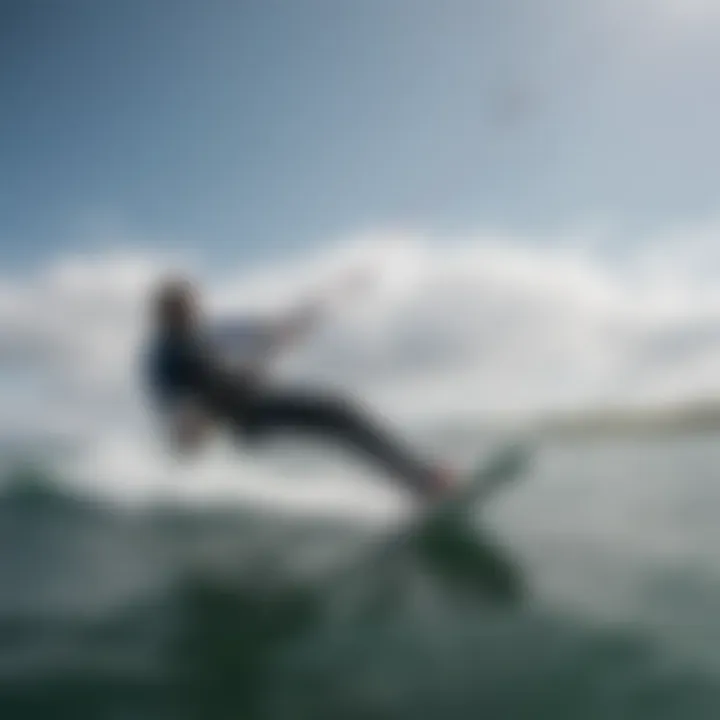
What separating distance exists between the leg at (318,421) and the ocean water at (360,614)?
98 centimetres

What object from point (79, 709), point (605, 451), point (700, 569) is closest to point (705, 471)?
point (605, 451)

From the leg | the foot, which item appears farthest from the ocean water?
the leg

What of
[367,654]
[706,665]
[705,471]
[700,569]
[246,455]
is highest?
[246,455]

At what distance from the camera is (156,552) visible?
6312 millimetres

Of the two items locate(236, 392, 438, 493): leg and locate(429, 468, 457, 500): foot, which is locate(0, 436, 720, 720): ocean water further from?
locate(236, 392, 438, 493): leg

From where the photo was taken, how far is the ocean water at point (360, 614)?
3918 mm

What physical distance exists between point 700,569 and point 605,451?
5.53m

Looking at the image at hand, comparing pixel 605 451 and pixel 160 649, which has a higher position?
pixel 605 451

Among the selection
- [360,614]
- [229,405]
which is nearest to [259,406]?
[229,405]

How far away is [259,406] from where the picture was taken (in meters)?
7.91

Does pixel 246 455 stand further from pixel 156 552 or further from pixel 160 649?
pixel 160 649

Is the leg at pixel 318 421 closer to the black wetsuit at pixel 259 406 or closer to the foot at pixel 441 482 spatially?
the black wetsuit at pixel 259 406

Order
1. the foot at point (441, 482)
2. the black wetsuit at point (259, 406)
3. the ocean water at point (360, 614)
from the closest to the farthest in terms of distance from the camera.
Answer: the ocean water at point (360, 614)
the foot at point (441, 482)
the black wetsuit at point (259, 406)

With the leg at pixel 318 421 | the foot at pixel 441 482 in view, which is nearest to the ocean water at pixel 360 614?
the foot at pixel 441 482
